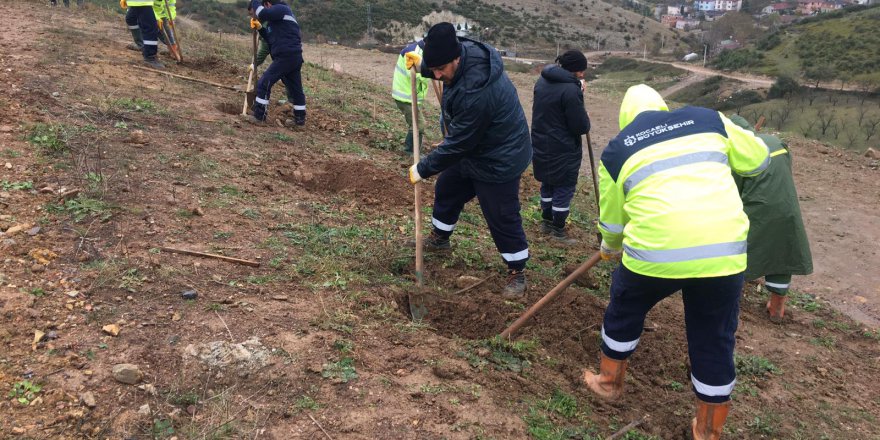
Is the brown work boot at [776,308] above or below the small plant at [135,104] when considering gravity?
→ below

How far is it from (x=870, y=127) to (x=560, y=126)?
52.7ft

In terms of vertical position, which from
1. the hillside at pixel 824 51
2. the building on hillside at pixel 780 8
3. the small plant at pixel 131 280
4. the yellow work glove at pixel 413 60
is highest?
the building on hillside at pixel 780 8

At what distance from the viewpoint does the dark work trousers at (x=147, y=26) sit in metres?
7.86

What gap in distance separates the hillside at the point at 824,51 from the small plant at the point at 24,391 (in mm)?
33127

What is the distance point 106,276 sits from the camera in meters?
3.10

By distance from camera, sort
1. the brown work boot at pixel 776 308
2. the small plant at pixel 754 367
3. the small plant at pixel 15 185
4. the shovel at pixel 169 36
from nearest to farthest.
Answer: the small plant at pixel 754 367, the small plant at pixel 15 185, the brown work boot at pixel 776 308, the shovel at pixel 169 36

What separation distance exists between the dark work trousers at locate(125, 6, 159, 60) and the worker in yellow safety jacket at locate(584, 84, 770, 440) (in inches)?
Answer: 295

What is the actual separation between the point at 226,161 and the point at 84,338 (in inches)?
114

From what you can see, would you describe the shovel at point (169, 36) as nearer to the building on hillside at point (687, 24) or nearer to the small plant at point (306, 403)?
the small plant at point (306, 403)

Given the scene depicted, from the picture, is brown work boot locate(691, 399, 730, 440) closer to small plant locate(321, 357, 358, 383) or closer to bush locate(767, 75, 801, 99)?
small plant locate(321, 357, 358, 383)

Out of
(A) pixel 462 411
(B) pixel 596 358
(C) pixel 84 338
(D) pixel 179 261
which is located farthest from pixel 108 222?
(B) pixel 596 358

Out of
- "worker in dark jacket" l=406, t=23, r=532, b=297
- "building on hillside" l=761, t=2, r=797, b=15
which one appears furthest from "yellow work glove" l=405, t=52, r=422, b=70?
"building on hillside" l=761, t=2, r=797, b=15

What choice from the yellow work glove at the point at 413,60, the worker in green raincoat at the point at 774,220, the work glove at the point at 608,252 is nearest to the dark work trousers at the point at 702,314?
the work glove at the point at 608,252

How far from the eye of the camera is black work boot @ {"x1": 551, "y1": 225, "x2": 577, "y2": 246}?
542cm
